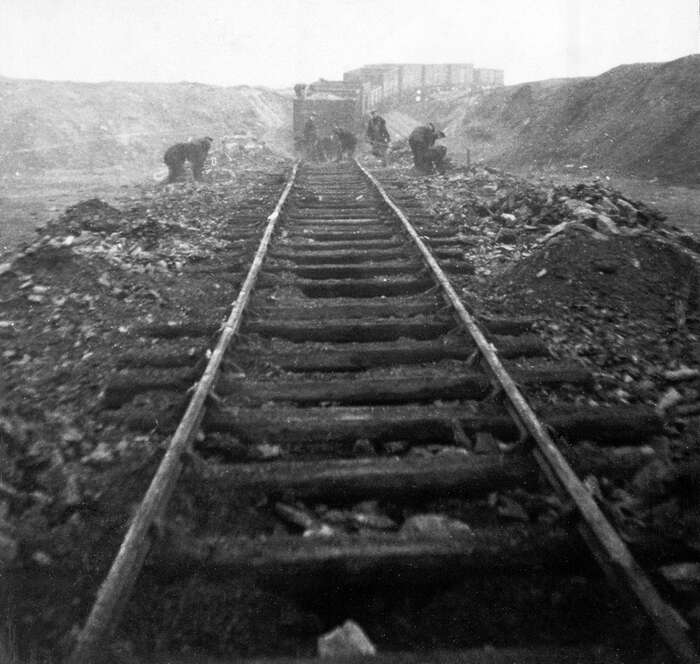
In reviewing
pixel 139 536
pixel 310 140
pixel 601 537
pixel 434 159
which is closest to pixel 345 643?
pixel 139 536

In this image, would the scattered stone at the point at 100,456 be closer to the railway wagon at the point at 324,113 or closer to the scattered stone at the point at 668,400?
the scattered stone at the point at 668,400

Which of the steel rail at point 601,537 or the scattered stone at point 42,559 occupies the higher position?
the steel rail at point 601,537

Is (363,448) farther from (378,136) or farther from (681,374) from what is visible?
(378,136)

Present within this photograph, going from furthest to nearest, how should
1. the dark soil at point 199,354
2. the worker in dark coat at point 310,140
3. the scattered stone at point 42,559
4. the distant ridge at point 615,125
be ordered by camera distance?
the worker in dark coat at point 310,140
the distant ridge at point 615,125
the scattered stone at point 42,559
the dark soil at point 199,354

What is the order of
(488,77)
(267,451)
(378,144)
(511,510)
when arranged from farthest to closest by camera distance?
(488,77) → (378,144) → (267,451) → (511,510)

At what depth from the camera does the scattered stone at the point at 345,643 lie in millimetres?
1535

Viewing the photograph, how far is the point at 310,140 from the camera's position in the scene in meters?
17.8

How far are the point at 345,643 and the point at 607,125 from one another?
15.0m

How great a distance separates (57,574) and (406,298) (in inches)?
112

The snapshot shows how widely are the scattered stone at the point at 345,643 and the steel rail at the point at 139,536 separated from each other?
2.02 feet

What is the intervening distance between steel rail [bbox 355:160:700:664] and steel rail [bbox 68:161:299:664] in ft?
4.83

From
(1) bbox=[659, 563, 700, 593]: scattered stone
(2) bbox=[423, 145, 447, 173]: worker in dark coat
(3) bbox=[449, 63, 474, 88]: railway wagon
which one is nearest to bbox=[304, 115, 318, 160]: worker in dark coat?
(2) bbox=[423, 145, 447, 173]: worker in dark coat

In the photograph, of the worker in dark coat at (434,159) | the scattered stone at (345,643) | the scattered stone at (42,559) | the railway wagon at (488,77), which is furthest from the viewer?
the railway wagon at (488,77)

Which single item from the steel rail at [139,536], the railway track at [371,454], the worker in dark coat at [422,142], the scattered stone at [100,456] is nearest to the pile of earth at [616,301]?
the railway track at [371,454]
